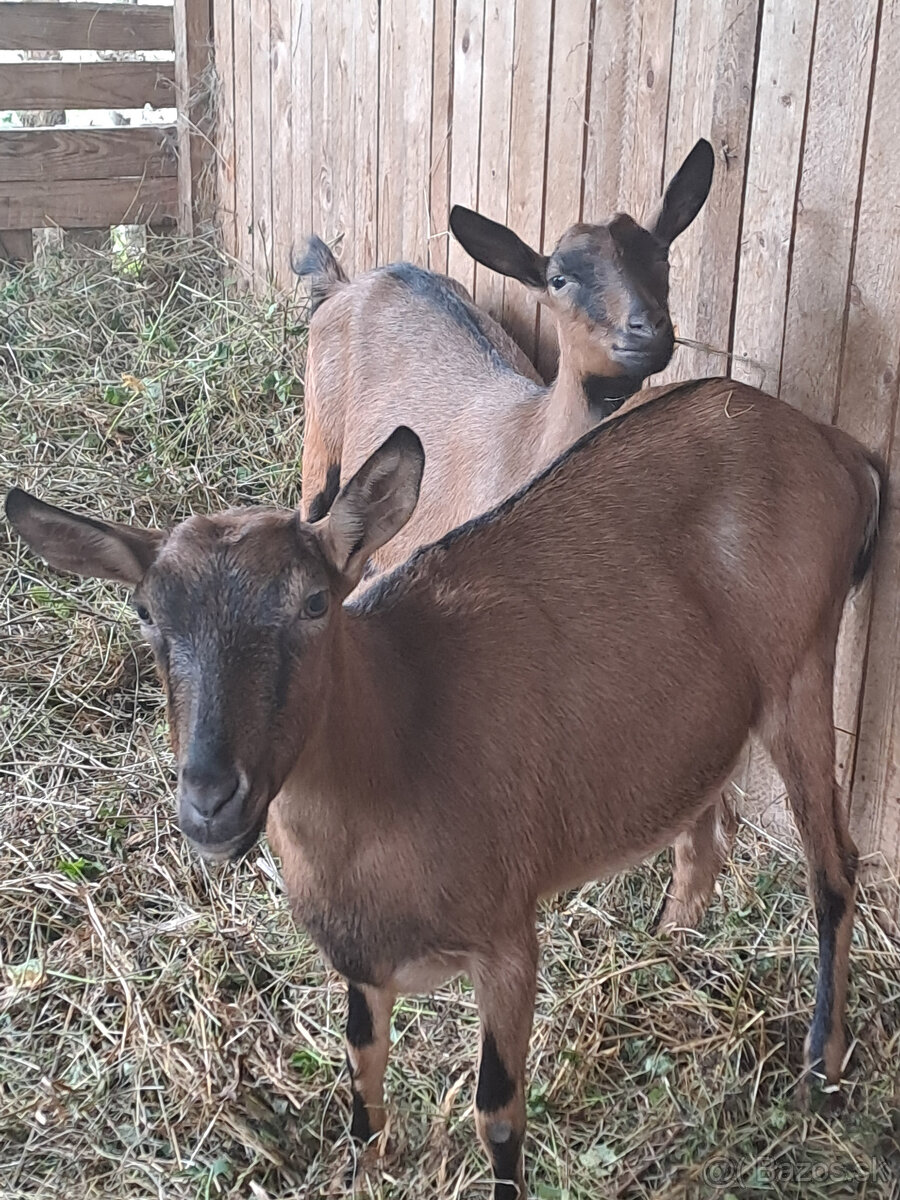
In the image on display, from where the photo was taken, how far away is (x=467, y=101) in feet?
16.3

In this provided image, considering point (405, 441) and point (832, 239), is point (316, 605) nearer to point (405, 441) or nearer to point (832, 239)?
point (405, 441)

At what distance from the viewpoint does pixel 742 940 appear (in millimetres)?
3564

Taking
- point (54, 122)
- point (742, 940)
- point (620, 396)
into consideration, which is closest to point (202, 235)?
point (54, 122)

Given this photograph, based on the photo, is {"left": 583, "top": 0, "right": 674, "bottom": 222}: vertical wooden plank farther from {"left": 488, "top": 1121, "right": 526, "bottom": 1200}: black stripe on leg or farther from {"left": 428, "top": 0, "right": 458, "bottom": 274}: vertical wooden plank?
{"left": 488, "top": 1121, "right": 526, "bottom": 1200}: black stripe on leg

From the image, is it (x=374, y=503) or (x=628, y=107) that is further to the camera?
(x=628, y=107)

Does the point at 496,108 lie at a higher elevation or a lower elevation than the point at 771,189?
higher

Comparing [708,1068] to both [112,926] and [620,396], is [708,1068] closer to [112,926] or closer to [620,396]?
[112,926]

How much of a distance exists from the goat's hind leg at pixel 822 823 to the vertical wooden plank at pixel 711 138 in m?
1.17

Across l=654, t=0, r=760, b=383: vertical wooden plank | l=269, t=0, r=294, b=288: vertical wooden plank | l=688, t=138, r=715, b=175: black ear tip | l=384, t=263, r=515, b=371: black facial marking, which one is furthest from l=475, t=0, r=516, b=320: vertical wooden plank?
l=269, t=0, r=294, b=288: vertical wooden plank

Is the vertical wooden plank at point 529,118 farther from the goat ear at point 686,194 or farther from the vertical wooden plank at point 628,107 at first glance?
the goat ear at point 686,194

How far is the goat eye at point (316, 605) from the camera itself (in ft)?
7.34

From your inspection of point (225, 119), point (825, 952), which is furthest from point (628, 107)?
point (225, 119)

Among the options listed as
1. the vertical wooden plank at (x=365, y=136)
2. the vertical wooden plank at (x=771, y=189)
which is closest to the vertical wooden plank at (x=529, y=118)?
the vertical wooden plank at (x=771, y=189)

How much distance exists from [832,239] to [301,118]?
3.84m
